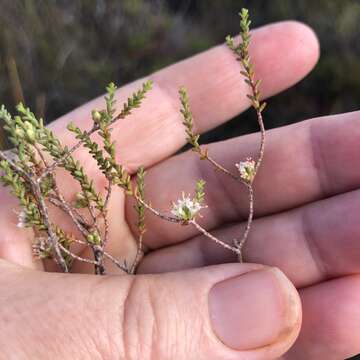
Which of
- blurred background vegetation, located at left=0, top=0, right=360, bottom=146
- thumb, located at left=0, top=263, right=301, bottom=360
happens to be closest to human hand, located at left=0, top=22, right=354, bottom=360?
thumb, located at left=0, top=263, right=301, bottom=360

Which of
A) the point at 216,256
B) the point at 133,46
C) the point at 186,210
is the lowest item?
the point at 216,256

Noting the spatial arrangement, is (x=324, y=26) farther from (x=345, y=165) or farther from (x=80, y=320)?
(x=80, y=320)

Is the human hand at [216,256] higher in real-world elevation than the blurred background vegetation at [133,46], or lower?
lower

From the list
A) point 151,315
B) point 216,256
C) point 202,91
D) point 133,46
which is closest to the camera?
point 151,315

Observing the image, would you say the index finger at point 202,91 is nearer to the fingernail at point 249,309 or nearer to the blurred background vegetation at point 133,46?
the fingernail at point 249,309

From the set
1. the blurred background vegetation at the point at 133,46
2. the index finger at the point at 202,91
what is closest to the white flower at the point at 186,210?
the index finger at the point at 202,91

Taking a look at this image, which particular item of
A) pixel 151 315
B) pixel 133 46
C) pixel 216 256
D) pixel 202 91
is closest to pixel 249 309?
pixel 151 315

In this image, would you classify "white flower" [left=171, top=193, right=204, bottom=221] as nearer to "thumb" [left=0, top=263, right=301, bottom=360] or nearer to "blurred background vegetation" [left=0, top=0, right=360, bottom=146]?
"thumb" [left=0, top=263, right=301, bottom=360]

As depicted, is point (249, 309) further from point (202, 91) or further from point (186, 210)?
point (202, 91)
